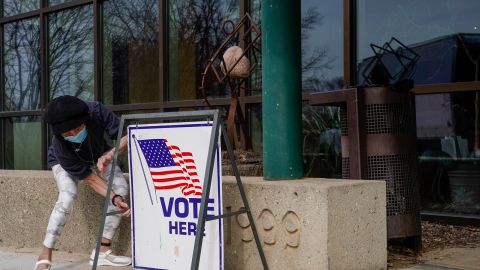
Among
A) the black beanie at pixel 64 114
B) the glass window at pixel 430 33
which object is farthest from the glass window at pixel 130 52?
the black beanie at pixel 64 114

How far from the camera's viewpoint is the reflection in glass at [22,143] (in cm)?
1113

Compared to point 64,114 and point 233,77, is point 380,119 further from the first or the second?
point 64,114

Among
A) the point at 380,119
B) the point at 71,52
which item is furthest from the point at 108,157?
the point at 71,52

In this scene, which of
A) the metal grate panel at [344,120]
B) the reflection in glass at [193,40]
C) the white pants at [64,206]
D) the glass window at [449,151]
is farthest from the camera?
the reflection in glass at [193,40]

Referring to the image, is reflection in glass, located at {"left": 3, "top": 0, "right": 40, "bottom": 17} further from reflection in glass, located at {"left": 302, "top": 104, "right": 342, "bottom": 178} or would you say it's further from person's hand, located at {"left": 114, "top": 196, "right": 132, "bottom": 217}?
person's hand, located at {"left": 114, "top": 196, "right": 132, "bottom": 217}

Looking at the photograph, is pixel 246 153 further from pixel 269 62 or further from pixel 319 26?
pixel 319 26

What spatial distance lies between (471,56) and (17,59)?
8.32 m

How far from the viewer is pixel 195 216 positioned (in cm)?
393

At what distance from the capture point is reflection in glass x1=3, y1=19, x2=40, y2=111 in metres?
11.2

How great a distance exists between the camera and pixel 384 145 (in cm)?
496

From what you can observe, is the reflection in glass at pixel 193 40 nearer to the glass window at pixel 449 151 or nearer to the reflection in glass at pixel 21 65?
the glass window at pixel 449 151

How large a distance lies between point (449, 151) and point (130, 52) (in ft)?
17.0

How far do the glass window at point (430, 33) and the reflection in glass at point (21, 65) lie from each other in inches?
254

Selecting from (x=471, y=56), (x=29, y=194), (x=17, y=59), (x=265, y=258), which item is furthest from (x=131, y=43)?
(x=265, y=258)
